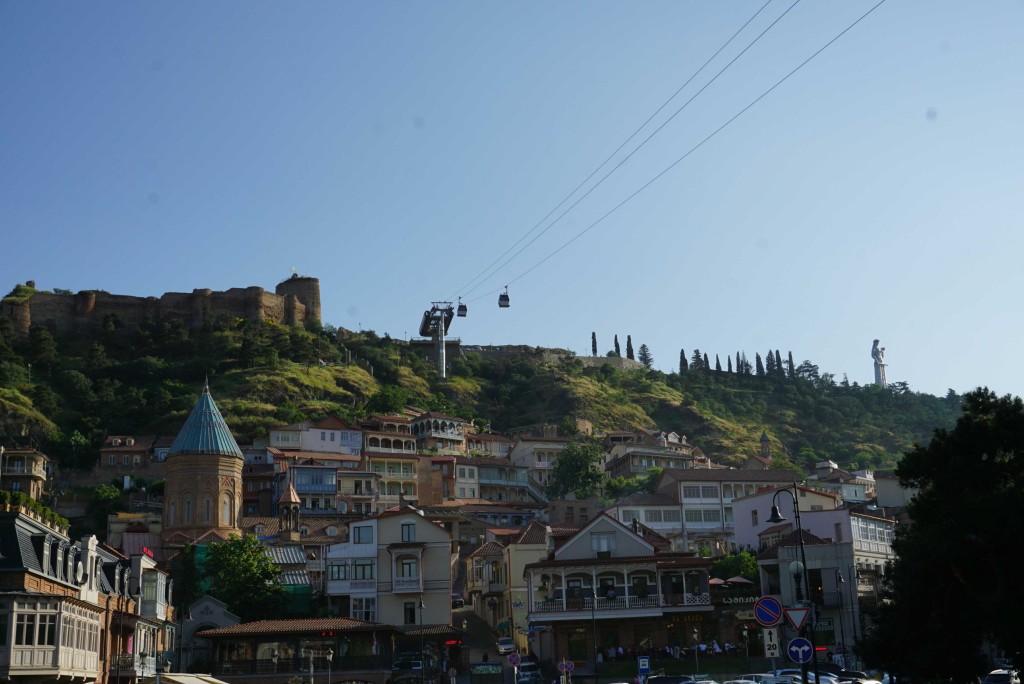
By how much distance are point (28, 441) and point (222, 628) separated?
189ft

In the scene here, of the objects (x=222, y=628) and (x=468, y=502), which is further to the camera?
(x=468, y=502)

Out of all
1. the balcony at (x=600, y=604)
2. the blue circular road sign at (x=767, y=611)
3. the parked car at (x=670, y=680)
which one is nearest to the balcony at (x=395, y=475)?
the balcony at (x=600, y=604)

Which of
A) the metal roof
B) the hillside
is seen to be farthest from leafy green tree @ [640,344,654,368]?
the metal roof

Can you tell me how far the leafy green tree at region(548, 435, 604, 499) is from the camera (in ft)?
336

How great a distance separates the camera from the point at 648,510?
280 feet

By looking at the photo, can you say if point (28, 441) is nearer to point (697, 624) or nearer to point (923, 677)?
point (697, 624)

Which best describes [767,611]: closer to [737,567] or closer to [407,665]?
[407,665]

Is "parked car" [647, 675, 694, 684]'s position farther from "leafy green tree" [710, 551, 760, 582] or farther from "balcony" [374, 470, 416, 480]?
"balcony" [374, 470, 416, 480]

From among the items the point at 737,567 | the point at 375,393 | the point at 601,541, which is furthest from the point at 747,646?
the point at 375,393

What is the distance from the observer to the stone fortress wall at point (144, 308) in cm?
14175

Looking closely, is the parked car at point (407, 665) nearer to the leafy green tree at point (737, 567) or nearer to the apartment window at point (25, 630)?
the leafy green tree at point (737, 567)

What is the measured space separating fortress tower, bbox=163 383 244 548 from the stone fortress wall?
207ft

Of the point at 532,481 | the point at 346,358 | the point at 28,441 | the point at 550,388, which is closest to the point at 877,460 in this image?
the point at 550,388

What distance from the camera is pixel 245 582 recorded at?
192 ft
